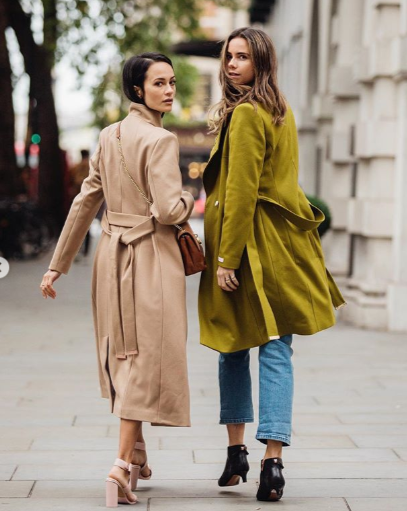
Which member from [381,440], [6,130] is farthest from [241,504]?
[6,130]

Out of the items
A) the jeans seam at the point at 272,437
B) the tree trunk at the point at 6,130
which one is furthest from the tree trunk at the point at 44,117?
the jeans seam at the point at 272,437

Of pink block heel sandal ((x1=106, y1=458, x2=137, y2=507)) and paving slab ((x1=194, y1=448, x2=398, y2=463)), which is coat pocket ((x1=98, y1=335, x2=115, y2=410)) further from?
paving slab ((x1=194, y1=448, x2=398, y2=463))

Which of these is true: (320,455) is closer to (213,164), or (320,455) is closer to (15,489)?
(15,489)

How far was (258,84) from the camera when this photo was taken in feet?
15.2

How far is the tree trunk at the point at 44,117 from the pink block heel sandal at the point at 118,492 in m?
19.9

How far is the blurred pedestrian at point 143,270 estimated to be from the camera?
452 centimetres

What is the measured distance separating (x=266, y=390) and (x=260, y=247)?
577mm

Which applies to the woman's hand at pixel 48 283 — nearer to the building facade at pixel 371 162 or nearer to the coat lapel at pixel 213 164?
the coat lapel at pixel 213 164

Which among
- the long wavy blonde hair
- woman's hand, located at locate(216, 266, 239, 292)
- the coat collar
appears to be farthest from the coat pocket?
the long wavy blonde hair

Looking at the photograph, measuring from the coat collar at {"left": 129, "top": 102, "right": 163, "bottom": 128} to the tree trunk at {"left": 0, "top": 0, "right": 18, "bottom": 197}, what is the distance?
14468mm

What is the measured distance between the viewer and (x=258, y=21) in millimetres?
35469

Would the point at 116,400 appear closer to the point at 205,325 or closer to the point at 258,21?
the point at 205,325

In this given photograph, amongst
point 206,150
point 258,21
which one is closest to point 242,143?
point 258,21

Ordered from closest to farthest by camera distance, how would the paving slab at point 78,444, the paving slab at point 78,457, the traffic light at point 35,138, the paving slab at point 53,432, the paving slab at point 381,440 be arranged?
the paving slab at point 78,457
the paving slab at point 78,444
the paving slab at point 381,440
the paving slab at point 53,432
the traffic light at point 35,138
